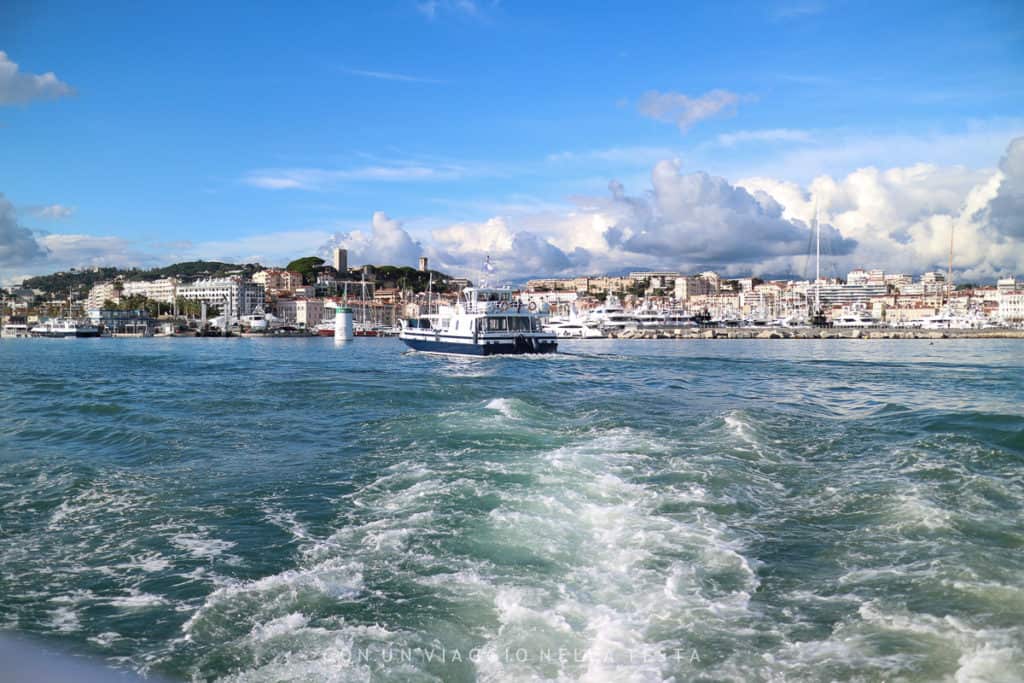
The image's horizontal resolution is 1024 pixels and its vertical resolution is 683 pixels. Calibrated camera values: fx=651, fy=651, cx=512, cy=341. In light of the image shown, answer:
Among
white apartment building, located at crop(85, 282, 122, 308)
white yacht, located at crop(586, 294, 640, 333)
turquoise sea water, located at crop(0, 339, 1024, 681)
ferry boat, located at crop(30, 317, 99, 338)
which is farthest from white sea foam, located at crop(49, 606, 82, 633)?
white apartment building, located at crop(85, 282, 122, 308)

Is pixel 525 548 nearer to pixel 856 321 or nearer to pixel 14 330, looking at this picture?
pixel 856 321

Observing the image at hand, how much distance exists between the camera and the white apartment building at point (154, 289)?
16132cm

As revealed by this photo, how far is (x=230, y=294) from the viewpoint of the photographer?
130125 mm

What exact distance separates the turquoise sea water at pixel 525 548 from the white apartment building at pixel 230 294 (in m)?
126

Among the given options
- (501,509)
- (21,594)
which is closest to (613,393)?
(501,509)

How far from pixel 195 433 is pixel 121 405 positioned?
237 inches

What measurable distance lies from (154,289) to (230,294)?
180ft

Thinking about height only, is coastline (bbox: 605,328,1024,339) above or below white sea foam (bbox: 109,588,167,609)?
above

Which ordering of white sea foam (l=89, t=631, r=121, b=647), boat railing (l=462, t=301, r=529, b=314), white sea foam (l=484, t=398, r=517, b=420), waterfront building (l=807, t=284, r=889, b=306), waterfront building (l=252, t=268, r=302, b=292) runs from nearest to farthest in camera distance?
white sea foam (l=89, t=631, r=121, b=647), white sea foam (l=484, t=398, r=517, b=420), boat railing (l=462, t=301, r=529, b=314), waterfront building (l=252, t=268, r=302, b=292), waterfront building (l=807, t=284, r=889, b=306)

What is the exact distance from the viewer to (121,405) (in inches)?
672

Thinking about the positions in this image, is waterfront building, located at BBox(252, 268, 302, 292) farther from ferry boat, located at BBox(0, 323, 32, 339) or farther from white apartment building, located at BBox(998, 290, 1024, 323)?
white apartment building, located at BBox(998, 290, 1024, 323)

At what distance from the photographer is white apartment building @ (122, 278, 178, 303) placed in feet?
529

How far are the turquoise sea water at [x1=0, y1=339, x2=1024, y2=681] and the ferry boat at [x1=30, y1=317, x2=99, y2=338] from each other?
10759 centimetres

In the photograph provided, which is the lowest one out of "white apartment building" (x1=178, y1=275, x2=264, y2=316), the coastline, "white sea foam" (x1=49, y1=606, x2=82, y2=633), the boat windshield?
"white sea foam" (x1=49, y1=606, x2=82, y2=633)
